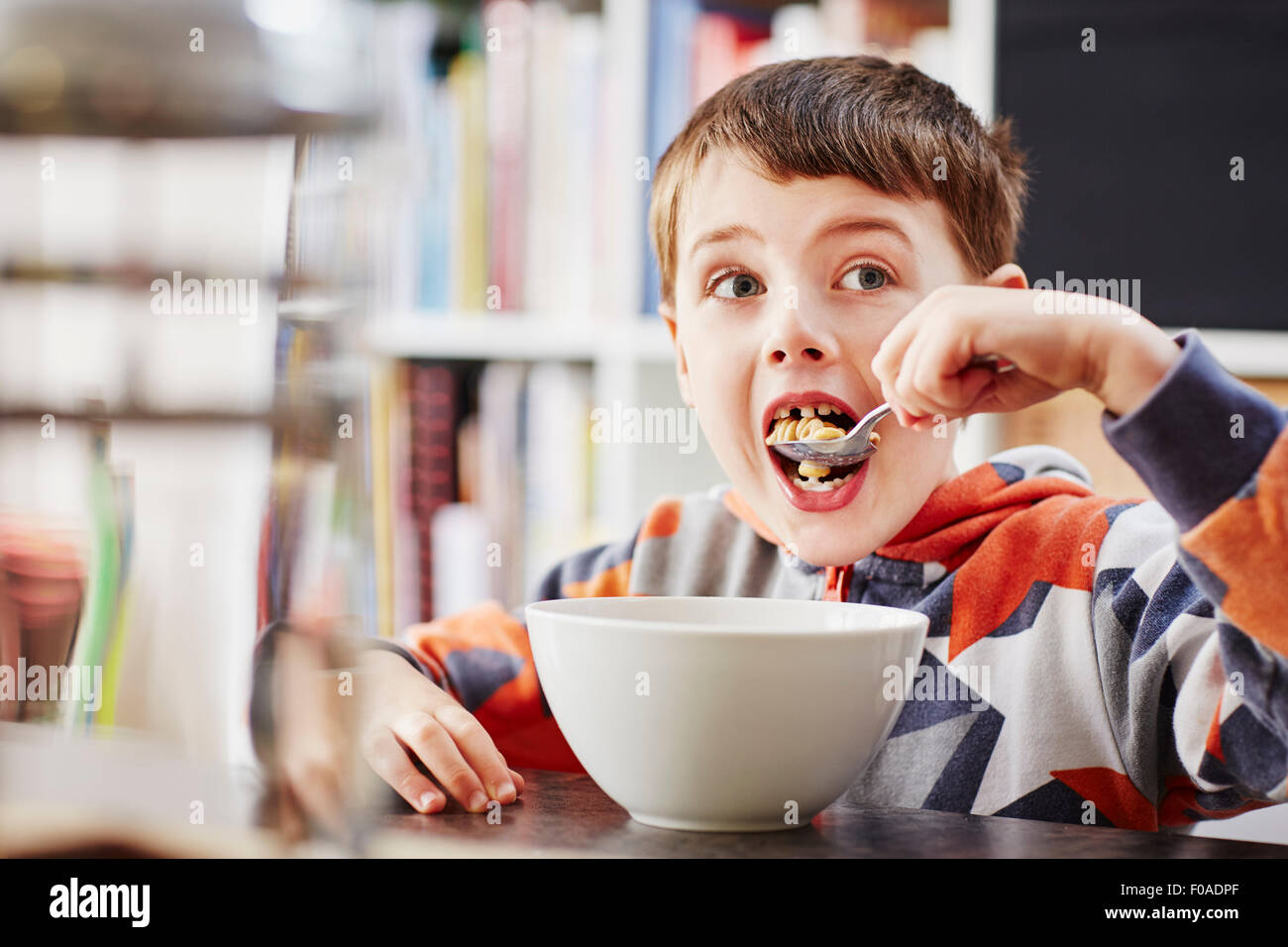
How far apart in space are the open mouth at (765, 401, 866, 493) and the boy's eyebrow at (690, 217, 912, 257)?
0.40 ft

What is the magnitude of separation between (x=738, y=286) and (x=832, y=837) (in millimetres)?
513

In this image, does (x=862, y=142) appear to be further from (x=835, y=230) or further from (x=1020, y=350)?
(x=1020, y=350)

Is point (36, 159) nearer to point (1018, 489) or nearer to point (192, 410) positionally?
point (192, 410)

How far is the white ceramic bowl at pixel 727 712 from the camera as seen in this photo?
479 millimetres

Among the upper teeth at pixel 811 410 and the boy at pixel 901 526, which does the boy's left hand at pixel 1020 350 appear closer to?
the boy at pixel 901 526

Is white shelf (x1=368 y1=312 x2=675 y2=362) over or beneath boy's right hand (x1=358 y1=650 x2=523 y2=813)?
over

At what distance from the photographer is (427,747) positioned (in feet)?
2.06

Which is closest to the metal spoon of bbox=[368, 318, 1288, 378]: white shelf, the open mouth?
the open mouth

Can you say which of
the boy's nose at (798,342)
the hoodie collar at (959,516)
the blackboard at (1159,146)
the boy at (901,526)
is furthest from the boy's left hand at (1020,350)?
the blackboard at (1159,146)

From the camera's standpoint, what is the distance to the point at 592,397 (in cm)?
175

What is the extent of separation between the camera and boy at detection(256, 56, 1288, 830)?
71cm

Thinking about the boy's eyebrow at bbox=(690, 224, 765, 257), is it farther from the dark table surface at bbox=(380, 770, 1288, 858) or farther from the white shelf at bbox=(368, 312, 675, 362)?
the white shelf at bbox=(368, 312, 675, 362)

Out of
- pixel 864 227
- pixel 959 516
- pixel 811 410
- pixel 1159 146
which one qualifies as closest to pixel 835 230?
pixel 864 227

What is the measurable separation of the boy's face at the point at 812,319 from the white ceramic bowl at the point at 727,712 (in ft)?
1.15
